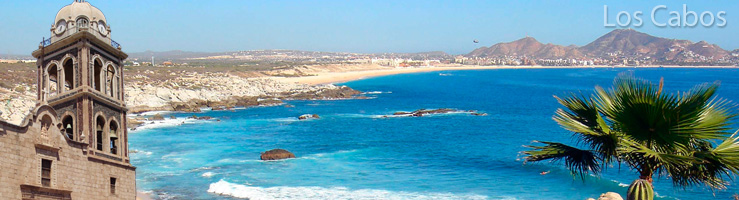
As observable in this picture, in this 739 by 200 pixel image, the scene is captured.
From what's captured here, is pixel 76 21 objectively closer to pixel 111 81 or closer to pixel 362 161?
pixel 111 81

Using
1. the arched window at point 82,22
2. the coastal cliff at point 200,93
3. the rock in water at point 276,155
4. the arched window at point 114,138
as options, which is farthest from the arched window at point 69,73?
the coastal cliff at point 200,93

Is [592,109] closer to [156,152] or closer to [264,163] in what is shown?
[264,163]

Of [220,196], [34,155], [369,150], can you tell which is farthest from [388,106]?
[34,155]

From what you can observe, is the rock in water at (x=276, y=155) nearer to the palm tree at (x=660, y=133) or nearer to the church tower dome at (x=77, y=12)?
the church tower dome at (x=77, y=12)

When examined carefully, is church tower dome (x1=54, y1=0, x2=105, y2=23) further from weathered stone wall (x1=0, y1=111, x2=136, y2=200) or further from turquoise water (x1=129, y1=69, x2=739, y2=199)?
turquoise water (x1=129, y1=69, x2=739, y2=199)

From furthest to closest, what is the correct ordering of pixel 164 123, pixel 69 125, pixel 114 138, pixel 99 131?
pixel 164 123, pixel 114 138, pixel 99 131, pixel 69 125

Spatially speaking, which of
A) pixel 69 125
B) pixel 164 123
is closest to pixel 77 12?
pixel 69 125
